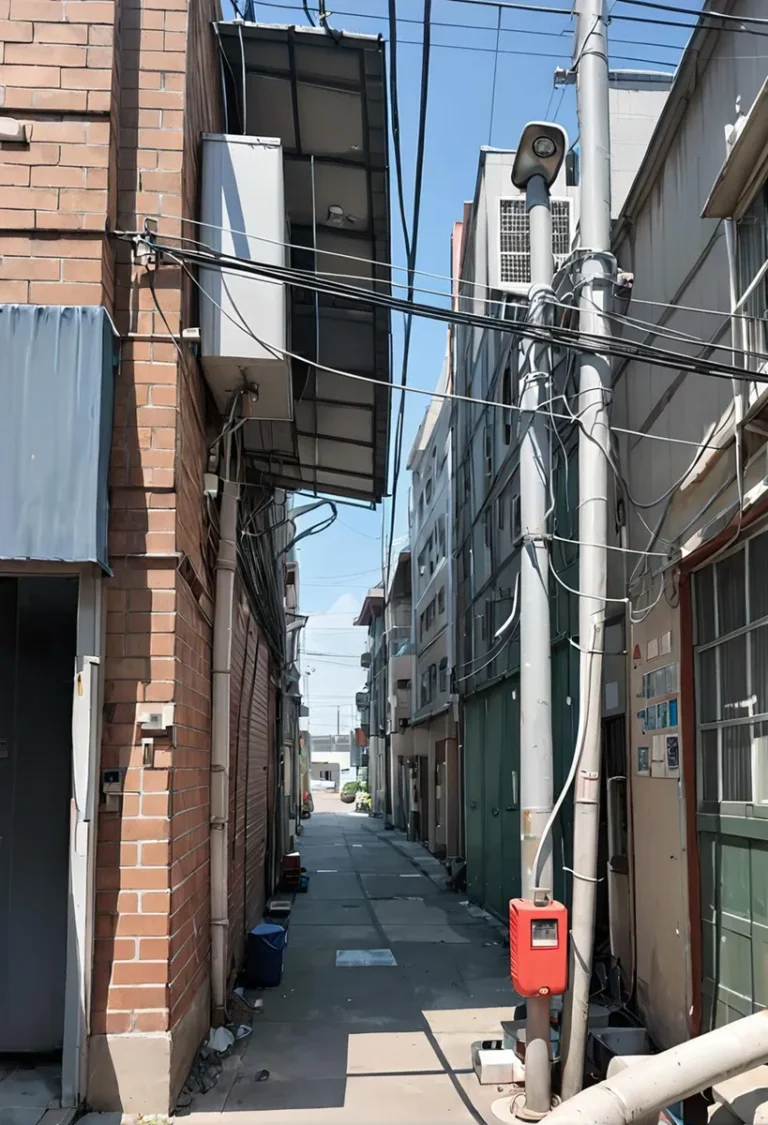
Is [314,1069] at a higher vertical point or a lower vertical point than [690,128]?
lower

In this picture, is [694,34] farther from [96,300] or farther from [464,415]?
[464,415]

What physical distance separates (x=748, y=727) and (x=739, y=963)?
1.33 m

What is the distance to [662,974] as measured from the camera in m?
6.56

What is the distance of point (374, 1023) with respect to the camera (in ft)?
23.8

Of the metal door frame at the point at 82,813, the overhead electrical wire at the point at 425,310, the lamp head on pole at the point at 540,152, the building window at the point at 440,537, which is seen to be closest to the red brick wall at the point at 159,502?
the metal door frame at the point at 82,813

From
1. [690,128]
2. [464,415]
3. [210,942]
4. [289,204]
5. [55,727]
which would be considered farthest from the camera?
[464,415]

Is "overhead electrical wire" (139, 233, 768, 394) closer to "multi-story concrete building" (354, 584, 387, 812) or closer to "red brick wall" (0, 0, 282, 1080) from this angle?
"red brick wall" (0, 0, 282, 1080)

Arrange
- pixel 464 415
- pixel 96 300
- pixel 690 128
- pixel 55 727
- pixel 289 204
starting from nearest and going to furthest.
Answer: pixel 96 300
pixel 55 727
pixel 690 128
pixel 289 204
pixel 464 415

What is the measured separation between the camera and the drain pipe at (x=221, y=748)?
6738mm

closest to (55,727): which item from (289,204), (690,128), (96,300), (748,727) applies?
(96,300)

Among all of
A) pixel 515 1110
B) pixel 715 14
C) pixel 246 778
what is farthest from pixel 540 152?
pixel 246 778

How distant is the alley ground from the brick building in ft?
1.83

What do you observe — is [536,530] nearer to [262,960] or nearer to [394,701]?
[262,960]

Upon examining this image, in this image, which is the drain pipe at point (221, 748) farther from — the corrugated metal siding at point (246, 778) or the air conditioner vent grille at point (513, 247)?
the air conditioner vent grille at point (513, 247)
